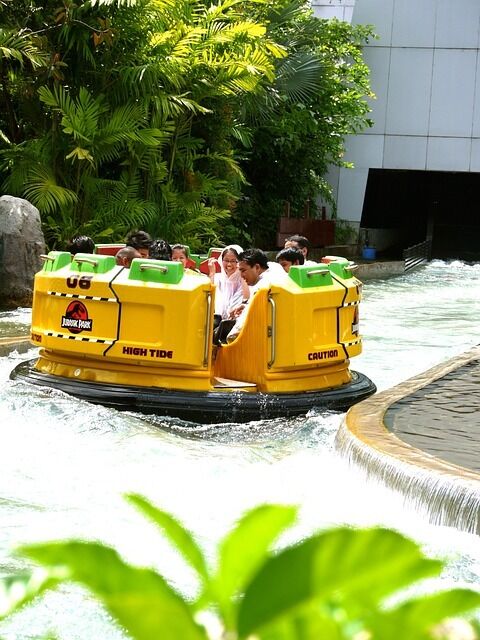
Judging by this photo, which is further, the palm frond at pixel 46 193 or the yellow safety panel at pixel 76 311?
the palm frond at pixel 46 193

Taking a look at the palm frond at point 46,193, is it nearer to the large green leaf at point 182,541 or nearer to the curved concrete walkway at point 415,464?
the curved concrete walkway at point 415,464

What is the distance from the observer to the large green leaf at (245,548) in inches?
17.5

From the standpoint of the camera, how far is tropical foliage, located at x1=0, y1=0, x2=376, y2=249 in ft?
48.4

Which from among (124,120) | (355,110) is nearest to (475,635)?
(124,120)

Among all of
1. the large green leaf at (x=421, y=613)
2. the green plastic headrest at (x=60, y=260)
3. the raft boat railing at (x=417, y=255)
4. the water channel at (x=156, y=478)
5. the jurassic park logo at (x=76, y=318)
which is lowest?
the raft boat railing at (x=417, y=255)

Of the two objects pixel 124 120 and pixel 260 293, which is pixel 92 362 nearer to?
pixel 260 293

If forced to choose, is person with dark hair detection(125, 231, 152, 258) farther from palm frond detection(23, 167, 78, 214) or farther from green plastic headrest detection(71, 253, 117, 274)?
palm frond detection(23, 167, 78, 214)

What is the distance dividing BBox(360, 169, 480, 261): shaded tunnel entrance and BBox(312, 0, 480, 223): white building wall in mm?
1919

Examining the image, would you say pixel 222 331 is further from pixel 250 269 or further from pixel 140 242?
pixel 140 242

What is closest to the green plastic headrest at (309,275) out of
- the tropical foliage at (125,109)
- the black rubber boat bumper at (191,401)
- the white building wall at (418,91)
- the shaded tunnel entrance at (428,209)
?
the black rubber boat bumper at (191,401)

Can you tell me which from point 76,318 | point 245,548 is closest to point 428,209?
point 76,318

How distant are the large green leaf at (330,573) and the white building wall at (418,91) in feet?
80.9

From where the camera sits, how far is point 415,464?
543 cm

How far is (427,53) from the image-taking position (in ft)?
81.8
